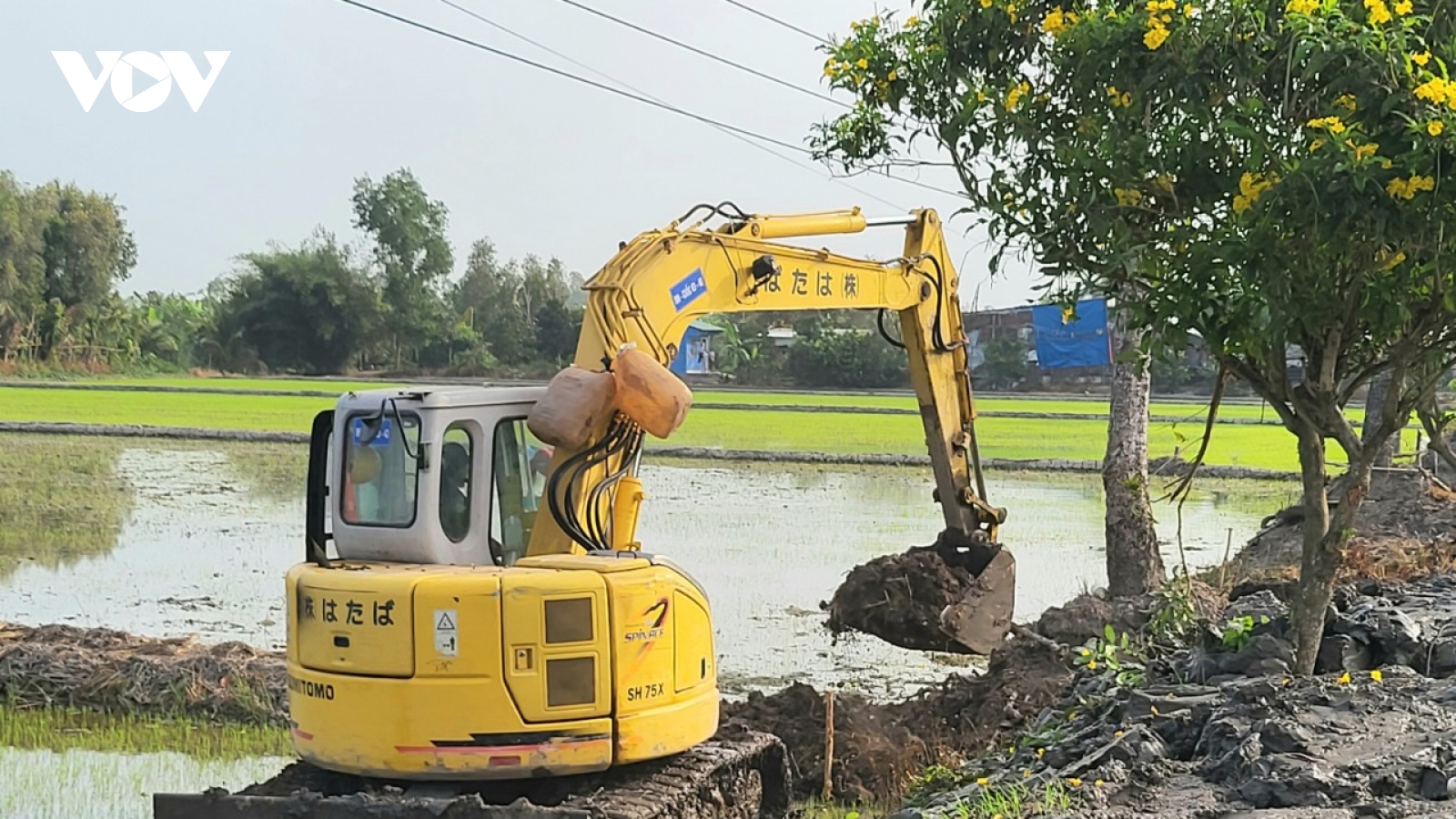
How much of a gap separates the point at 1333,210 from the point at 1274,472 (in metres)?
24.6

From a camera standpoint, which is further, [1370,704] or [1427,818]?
[1370,704]

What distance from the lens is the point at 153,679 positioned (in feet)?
40.1

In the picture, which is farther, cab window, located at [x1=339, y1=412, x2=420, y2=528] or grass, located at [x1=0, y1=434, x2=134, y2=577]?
Answer: grass, located at [x1=0, y1=434, x2=134, y2=577]

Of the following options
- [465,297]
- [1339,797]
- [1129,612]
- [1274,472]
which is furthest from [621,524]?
[465,297]

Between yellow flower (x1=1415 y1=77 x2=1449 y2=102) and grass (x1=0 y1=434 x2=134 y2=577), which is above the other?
yellow flower (x1=1415 y1=77 x2=1449 y2=102)

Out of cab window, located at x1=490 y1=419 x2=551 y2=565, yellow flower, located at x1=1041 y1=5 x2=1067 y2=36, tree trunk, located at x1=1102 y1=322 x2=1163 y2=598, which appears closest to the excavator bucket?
tree trunk, located at x1=1102 y1=322 x2=1163 y2=598

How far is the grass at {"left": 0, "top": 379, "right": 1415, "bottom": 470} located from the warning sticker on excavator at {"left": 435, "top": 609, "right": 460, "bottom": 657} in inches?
977

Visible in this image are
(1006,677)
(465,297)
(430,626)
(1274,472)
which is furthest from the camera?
(465,297)

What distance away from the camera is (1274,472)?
29.7 meters

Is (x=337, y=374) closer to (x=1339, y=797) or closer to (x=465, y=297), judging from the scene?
(x=465, y=297)

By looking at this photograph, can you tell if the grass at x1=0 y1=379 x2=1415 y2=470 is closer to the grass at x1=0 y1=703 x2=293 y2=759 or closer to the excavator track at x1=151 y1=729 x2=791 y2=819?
the grass at x1=0 y1=703 x2=293 y2=759

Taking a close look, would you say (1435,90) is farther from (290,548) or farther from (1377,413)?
(290,548)

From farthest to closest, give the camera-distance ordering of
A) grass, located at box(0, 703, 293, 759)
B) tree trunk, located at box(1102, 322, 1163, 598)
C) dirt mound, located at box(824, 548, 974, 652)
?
tree trunk, located at box(1102, 322, 1163, 598) < dirt mound, located at box(824, 548, 974, 652) < grass, located at box(0, 703, 293, 759)

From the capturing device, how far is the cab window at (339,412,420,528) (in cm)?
805
